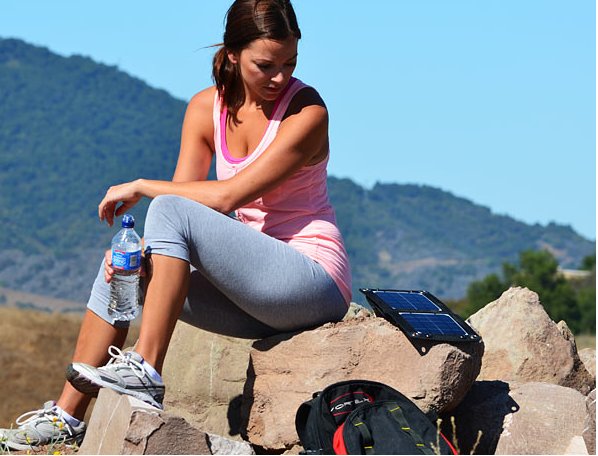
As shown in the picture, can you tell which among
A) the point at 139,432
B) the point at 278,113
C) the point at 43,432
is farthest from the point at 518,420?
the point at 43,432

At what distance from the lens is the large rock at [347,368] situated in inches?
198

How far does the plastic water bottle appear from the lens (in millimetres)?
4691

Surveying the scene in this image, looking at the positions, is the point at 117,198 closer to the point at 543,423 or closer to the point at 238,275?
Answer: the point at 238,275

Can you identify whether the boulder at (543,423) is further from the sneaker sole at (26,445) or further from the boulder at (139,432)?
the sneaker sole at (26,445)

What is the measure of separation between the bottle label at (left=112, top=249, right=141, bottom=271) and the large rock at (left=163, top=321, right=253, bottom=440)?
1.64 metres

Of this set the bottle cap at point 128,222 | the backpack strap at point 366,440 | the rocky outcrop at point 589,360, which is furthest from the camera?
the rocky outcrop at point 589,360

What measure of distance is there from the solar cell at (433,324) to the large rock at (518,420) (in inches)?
17.5

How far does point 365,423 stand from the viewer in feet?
14.7

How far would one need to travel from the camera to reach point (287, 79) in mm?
5191

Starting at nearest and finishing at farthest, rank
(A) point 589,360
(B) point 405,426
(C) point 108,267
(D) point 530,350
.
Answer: (B) point 405,426 → (C) point 108,267 → (D) point 530,350 → (A) point 589,360

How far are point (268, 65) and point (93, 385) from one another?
1548mm

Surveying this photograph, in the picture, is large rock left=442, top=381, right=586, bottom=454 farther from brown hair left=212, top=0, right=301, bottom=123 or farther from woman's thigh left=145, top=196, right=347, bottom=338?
brown hair left=212, top=0, right=301, bottom=123

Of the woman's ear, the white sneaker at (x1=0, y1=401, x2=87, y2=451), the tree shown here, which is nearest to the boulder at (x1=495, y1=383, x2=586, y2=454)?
the white sneaker at (x1=0, y1=401, x2=87, y2=451)

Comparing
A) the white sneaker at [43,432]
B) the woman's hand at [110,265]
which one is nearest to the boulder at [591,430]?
the woman's hand at [110,265]
